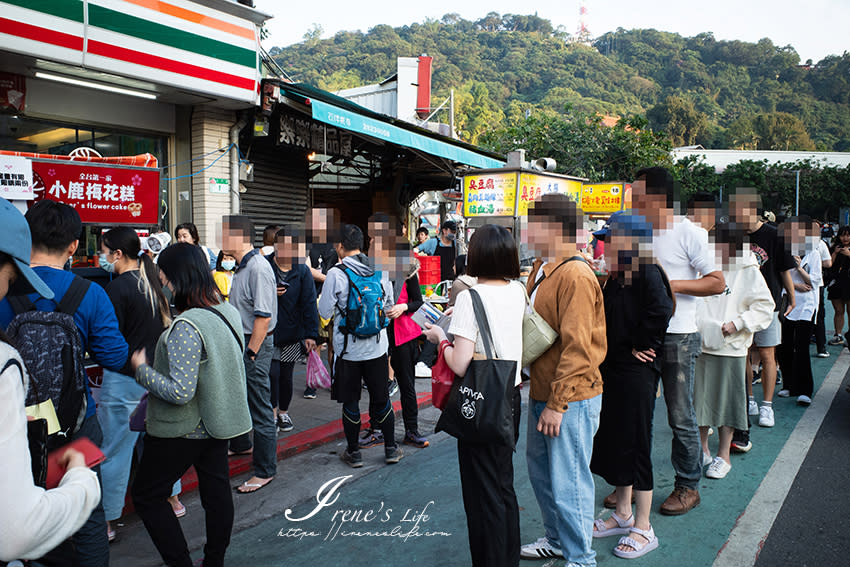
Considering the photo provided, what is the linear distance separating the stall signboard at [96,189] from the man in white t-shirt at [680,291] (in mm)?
3766

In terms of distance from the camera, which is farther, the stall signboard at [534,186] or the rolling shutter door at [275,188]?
the stall signboard at [534,186]

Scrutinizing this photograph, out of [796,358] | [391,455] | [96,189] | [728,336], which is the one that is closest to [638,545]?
[728,336]

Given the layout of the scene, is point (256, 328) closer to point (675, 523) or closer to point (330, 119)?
point (675, 523)

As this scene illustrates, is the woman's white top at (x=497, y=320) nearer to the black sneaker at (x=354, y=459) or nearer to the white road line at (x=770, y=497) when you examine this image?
the white road line at (x=770, y=497)

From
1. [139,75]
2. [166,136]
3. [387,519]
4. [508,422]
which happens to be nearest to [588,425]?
[508,422]

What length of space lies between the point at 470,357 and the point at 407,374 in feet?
8.62

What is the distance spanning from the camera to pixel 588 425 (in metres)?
3.01

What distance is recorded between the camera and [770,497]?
4.11 m

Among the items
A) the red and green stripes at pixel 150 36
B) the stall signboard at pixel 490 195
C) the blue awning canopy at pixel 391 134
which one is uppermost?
the red and green stripes at pixel 150 36

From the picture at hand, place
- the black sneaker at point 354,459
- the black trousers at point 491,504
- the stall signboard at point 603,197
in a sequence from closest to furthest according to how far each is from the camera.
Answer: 1. the black trousers at point 491,504
2. the black sneaker at point 354,459
3. the stall signboard at point 603,197

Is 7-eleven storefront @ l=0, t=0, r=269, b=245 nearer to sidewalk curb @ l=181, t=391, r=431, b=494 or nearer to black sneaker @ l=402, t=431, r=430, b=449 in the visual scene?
sidewalk curb @ l=181, t=391, r=431, b=494

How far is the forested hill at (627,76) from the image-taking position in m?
57.8

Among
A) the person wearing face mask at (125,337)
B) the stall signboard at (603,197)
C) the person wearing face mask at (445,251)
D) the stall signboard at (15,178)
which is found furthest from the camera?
the stall signboard at (603,197)

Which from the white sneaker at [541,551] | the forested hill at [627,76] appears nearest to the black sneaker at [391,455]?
the white sneaker at [541,551]
